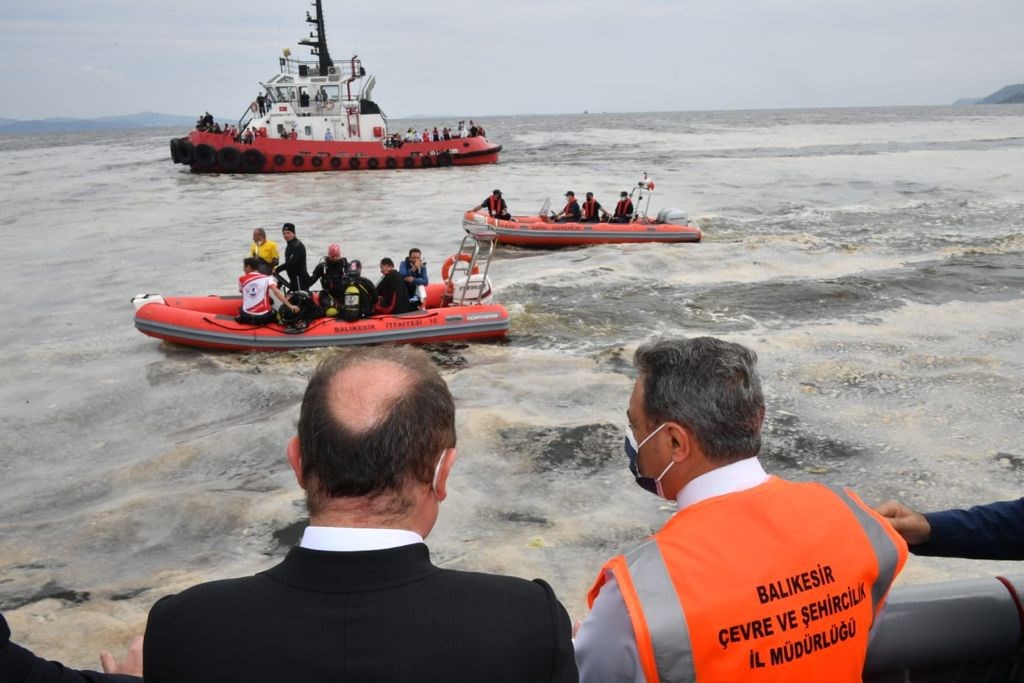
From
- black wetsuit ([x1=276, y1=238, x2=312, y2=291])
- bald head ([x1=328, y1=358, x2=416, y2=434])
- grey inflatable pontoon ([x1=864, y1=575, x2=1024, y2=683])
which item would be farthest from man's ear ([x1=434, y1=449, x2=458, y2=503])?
black wetsuit ([x1=276, y1=238, x2=312, y2=291])

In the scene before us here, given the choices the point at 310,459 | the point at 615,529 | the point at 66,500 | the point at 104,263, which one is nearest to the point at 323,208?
the point at 104,263

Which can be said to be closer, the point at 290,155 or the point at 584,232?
the point at 584,232

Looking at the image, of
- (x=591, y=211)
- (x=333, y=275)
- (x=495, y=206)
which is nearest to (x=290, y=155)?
(x=495, y=206)

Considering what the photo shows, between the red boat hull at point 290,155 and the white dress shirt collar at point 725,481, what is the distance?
1275 inches

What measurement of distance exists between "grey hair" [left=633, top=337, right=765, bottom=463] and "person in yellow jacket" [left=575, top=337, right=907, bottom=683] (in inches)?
2.5

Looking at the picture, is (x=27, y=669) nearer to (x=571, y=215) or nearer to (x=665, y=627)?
(x=665, y=627)

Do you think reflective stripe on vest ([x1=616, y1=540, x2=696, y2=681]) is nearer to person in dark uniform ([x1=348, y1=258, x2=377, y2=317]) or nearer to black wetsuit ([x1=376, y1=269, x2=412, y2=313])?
person in dark uniform ([x1=348, y1=258, x2=377, y2=317])

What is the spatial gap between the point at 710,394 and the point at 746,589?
503mm

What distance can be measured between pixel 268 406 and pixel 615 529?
4.33m

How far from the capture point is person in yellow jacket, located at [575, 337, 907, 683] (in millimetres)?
1518

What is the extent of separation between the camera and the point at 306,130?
3281cm

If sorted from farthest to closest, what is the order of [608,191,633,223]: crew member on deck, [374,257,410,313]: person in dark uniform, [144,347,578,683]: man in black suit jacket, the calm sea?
[608,191,633,223]: crew member on deck → [374,257,410,313]: person in dark uniform → the calm sea → [144,347,578,683]: man in black suit jacket

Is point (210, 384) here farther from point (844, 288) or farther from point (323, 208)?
point (323, 208)

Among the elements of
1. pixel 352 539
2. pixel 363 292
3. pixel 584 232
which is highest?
pixel 352 539
